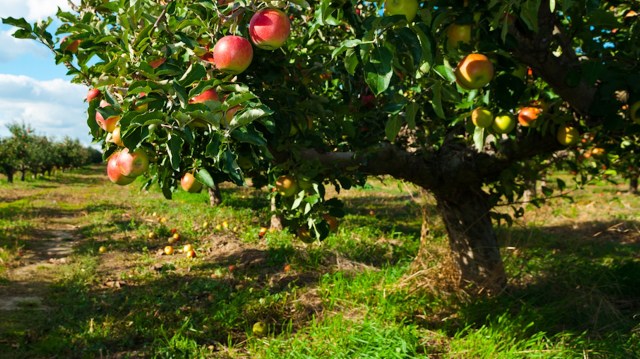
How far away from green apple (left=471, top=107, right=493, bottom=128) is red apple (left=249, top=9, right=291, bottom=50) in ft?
4.26

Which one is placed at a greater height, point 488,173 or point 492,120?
point 492,120

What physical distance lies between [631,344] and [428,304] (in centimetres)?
137

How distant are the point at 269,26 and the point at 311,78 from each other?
105cm

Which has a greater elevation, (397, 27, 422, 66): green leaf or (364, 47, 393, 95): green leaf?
(397, 27, 422, 66): green leaf

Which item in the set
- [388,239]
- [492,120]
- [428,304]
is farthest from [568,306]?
[388,239]

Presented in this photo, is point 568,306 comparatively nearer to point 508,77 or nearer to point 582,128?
point 582,128

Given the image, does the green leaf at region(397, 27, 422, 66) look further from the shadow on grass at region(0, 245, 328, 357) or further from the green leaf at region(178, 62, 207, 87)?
the shadow on grass at region(0, 245, 328, 357)

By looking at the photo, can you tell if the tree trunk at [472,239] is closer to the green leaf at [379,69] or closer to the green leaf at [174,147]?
the green leaf at [379,69]

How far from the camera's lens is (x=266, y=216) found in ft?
30.8

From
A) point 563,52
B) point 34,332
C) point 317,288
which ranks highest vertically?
point 563,52

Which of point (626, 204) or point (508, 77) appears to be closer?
point (508, 77)

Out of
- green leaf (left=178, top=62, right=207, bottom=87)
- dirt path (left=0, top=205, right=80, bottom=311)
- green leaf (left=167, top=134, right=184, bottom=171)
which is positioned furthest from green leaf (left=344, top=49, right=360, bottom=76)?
dirt path (left=0, top=205, right=80, bottom=311)

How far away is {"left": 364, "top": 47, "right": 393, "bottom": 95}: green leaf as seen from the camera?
1221 mm

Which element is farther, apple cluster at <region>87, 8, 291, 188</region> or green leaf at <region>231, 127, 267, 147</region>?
apple cluster at <region>87, 8, 291, 188</region>
